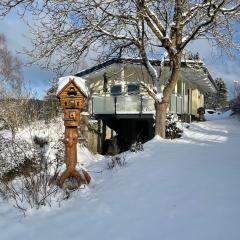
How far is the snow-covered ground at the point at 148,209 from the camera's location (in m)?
A: 5.68

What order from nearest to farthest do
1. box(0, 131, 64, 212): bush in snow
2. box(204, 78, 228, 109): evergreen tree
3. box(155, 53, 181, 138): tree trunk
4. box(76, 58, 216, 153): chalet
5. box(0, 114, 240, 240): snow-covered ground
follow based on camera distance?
box(0, 114, 240, 240): snow-covered ground
box(0, 131, 64, 212): bush in snow
box(155, 53, 181, 138): tree trunk
box(76, 58, 216, 153): chalet
box(204, 78, 228, 109): evergreen tree

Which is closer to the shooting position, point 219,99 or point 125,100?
point 125,100

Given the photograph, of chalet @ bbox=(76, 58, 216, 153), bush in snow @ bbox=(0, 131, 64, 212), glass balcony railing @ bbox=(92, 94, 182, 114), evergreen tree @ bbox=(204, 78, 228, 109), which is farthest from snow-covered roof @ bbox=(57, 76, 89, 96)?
evergreen tree @ bbox=(204, 78, 228, 109)

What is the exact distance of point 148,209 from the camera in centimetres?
657

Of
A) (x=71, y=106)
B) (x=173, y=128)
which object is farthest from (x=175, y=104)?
(x=71, y=106)

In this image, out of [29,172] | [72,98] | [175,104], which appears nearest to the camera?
[72,98]

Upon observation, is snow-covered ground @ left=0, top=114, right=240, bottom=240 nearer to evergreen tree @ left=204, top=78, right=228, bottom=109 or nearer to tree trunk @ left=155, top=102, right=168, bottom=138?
tree trunk @ left=155, top=102, right=168, bottom=138

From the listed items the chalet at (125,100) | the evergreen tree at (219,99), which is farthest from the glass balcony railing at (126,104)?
the evergreen tree at (219,99)

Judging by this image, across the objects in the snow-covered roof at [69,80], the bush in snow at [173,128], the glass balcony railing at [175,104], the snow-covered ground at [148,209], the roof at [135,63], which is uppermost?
the roof at [135,63]

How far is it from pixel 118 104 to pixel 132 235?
69.1ft

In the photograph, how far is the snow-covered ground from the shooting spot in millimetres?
5684

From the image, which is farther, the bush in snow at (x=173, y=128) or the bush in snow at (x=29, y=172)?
the bush in snow at (x=173, y=128)

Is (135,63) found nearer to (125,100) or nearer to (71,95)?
(125,100)

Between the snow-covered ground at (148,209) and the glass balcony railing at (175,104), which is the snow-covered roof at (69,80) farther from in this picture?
the glass balcony railing at (175,104)
